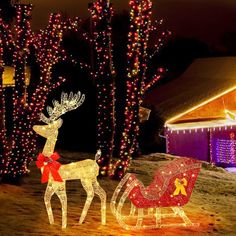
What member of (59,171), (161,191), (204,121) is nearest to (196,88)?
(204,121)

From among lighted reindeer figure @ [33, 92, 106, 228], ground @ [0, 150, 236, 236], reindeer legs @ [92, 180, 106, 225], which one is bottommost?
ground @ [0, 150, 236, 236]

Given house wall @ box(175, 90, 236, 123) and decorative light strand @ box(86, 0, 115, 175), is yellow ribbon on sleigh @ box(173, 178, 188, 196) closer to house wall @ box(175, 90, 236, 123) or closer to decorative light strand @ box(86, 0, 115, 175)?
decorative light strand @ box(86, 0, 115, 175)

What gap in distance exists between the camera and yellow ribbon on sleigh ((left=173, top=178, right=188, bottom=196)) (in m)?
8.73

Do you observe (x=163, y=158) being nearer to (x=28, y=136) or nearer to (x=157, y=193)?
(x=28, y=136)

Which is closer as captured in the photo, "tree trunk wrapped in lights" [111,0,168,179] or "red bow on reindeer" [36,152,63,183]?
"red bow on reindeer" [36,152,63,183]

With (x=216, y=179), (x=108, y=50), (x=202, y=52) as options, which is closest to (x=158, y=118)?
(x=216, y=179)

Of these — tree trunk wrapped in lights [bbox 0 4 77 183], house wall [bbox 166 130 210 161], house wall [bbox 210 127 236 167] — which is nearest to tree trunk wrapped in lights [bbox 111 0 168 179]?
tree trunk wrapped in lights [bbox 0 4 77 183]

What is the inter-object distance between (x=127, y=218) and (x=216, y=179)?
696cm

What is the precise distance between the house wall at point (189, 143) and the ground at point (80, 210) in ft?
23.2

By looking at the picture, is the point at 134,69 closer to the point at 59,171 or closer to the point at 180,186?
the point at 180,186

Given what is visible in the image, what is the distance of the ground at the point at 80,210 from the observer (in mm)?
8547

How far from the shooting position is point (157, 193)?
8664 millimetres

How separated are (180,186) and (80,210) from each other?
2.12 m

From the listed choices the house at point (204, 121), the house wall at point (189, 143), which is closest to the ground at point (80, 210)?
the house wall at point (189, 143)
